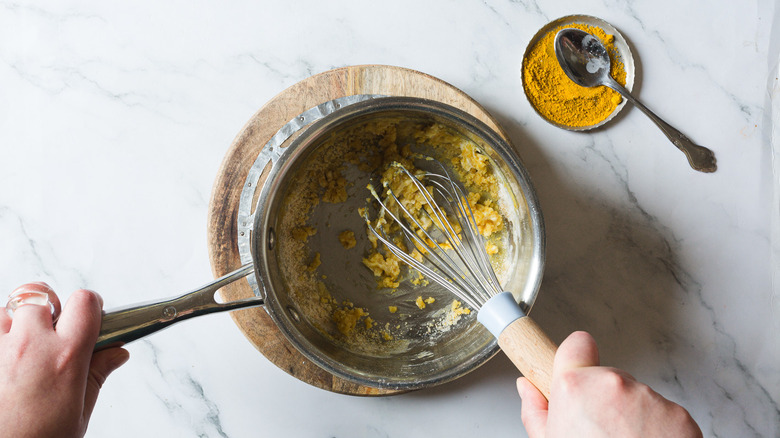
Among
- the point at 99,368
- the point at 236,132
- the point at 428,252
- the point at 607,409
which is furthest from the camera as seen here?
the point at 236,132

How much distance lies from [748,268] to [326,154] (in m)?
0.79

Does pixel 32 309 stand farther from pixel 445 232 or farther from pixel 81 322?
pixel 445 232

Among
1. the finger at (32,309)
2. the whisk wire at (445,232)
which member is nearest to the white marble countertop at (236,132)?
the whisk wire at (445,232)

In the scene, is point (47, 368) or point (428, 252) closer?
point (47, 368)

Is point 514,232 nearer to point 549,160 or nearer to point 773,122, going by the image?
point 549,160

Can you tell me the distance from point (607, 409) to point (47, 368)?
645mm

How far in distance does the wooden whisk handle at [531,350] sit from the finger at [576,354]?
0.02 m

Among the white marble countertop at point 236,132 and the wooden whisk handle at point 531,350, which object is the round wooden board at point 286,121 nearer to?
the white marble countertop at point 236,132

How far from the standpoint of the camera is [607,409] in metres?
0.56

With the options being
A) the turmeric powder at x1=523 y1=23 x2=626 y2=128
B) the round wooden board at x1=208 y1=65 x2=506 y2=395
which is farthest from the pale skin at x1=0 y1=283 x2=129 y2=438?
the turmeric powder at x1=523 y1=23 x2=626 y2=128

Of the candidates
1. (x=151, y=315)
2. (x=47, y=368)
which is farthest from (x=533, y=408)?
(x=47, y=368)

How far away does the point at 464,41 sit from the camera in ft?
3.12

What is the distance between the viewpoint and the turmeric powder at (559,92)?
93 cm

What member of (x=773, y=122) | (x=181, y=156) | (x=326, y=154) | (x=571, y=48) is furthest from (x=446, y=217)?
(x=773, y=122)
